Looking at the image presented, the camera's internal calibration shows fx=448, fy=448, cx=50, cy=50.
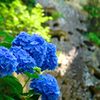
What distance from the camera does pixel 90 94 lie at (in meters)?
6.99

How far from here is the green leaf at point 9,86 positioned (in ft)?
9.02

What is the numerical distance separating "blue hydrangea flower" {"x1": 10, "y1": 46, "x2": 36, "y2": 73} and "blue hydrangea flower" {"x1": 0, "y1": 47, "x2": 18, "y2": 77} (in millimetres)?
142

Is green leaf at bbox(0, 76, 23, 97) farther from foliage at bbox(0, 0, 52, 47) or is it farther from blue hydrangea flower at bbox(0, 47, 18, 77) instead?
foliage at bbox(0, 0, 52, 47)

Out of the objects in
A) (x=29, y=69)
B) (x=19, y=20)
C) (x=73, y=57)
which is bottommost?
(x=73, y=57)

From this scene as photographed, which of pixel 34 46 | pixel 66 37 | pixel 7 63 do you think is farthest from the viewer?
pixel 66 37

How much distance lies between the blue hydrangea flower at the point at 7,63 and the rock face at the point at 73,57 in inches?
146

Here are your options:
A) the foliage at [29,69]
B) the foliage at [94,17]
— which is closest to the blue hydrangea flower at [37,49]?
the foliage at [29,69]

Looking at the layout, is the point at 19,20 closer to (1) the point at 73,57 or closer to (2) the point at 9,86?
(1) the point at 73,57

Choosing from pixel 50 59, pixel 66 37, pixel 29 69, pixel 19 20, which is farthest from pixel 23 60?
pixel 66 37

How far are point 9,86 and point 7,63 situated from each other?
0.86 ft

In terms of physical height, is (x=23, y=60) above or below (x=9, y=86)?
above

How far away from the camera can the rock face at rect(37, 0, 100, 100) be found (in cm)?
647

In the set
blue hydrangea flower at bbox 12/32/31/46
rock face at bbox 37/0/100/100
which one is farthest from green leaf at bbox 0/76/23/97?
rock face at bbox 37/0/100/100

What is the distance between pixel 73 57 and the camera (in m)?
7.27
